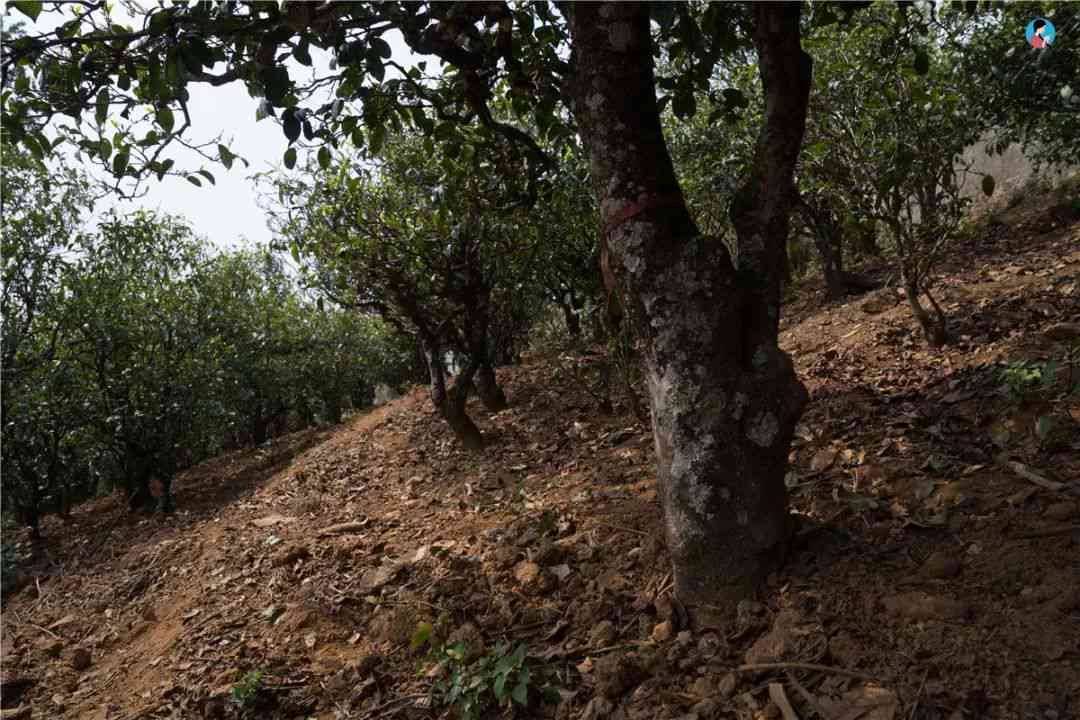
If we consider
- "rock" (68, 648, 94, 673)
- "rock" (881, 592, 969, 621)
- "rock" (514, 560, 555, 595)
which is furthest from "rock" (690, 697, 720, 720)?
"rock" (68, 648, 94, 673)

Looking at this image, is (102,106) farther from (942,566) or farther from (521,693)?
(942,566)

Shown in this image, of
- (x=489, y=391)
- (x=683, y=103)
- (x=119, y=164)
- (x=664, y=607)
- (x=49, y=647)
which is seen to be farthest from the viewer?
(x=489, y=391)

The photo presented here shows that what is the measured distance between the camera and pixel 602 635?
9.04 feet

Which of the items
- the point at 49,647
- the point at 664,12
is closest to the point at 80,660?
the point at 49,647

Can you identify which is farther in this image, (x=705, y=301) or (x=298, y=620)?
(x=298, y=620)

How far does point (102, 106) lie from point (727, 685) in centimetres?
358

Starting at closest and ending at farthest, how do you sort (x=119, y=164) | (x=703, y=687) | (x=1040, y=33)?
1. (x=703, y=687)
2. (x=119, y=164)
3. (x=1040, y=33)

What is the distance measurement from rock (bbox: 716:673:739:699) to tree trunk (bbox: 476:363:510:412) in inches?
231

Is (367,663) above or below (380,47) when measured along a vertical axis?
below

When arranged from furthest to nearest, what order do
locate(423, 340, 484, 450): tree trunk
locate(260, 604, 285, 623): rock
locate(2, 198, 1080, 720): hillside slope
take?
locate(423, 340, 484, 450): tree trunk < locate(260, 604, 285, 623): rock < locate(2, 198, 1080, 720): hillside slope

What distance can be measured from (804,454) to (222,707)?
3207 millimetres

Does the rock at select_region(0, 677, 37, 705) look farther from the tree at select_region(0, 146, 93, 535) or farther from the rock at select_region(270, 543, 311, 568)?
the tree at select_region(0, 146, 93, 535)

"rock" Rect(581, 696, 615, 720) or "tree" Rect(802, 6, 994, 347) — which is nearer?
"rock" Rect(581, 696, 615, 720)

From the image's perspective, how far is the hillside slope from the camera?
2184 mm
